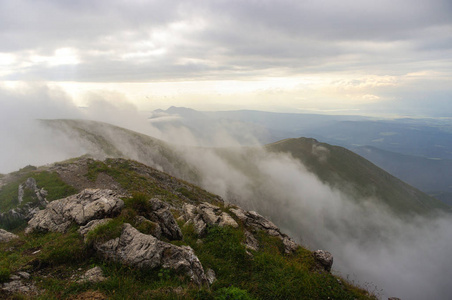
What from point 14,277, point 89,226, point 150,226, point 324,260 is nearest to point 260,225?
point 324,260

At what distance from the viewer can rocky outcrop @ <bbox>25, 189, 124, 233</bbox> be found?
40.3 feet

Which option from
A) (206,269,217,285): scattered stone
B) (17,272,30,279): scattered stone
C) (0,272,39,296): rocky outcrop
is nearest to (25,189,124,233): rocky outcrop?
(17,272,30,279): scattered stone

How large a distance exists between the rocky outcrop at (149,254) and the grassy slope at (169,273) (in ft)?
1.06

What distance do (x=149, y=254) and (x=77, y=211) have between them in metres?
6.89

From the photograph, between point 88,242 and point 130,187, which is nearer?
point 88,242

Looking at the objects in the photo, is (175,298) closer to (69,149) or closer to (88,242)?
(88,242)

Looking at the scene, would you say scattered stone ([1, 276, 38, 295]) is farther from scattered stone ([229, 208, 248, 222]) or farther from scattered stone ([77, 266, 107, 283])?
scattered stone ([229, 208, 248, 222])

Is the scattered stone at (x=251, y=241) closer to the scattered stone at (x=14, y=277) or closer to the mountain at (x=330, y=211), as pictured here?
the scattered stone at (x=14, y=277)

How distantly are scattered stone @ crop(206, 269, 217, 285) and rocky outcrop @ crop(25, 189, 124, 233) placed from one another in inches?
250

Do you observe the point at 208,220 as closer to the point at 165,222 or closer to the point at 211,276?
the point at 165,222

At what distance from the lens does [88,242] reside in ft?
32.1

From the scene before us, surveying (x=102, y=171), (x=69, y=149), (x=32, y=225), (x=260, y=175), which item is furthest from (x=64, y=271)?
(x=260, y=175)

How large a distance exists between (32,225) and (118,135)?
501 feet

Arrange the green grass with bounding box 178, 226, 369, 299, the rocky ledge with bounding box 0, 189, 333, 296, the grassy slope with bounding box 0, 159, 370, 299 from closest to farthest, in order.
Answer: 1. the grassy slope with bounding box 0, 159, 370, 299
2. the rocky ledge with bounding box 0, 189, 333, 296
3. the green grass with bounding box 178, 226, 369, 299
